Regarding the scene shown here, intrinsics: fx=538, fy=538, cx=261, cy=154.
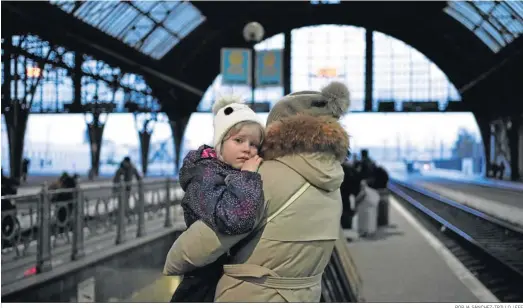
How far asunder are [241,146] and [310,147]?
249 millimetres

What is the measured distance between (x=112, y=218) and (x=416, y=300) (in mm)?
5479

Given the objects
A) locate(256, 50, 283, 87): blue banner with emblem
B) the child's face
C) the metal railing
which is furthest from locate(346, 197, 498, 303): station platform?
the metal railing

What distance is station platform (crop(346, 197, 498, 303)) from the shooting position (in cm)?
520

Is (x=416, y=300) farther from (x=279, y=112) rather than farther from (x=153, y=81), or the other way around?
(x=153, y=81)

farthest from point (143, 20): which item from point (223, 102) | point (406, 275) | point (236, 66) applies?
point (223, 102)

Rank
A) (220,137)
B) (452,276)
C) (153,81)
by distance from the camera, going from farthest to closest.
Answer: (153,81)
(452,276)
(220,137)

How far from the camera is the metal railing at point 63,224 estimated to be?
19.2ft

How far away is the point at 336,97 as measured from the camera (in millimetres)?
2012

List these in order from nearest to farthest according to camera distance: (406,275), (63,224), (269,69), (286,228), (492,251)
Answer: (286,228), (492,251), (406,275), (63,224), (269,69)

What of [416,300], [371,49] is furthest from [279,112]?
[371,49]

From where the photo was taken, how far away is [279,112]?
202 centimetres

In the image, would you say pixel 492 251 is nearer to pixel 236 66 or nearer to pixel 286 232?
pixel 236 66

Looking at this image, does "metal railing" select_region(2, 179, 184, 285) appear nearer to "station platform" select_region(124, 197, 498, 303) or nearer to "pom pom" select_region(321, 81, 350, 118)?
"station platform" select_region(124, 197, 498, 303)

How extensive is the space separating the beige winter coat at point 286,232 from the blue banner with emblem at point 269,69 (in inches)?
216
